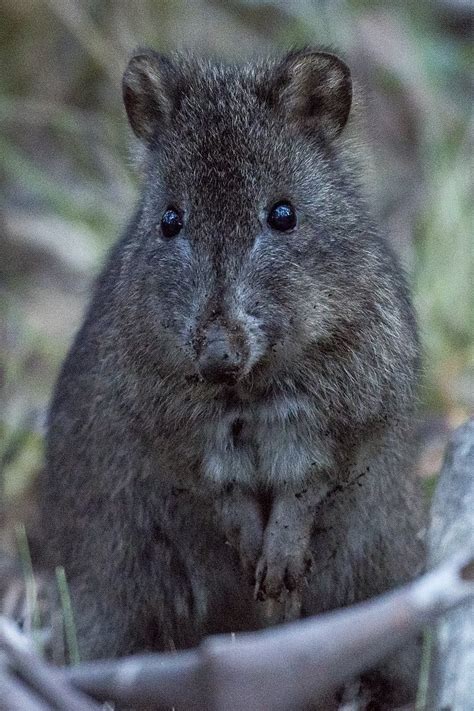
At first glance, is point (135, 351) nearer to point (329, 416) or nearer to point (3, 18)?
point (329, 416)

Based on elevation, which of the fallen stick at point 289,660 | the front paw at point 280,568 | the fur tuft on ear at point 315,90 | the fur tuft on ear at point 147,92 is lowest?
the front paw at point 280,568

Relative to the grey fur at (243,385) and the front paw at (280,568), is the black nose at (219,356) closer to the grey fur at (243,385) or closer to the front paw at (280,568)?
the grey fur at (243,385)

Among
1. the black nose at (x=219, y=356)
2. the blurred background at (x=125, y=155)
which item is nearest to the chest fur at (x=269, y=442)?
the black nose at (x=219, y=356)

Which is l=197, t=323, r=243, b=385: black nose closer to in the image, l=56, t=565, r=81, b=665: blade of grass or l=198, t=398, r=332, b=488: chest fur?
l=198, t=398, r=332, b=488: chest fur

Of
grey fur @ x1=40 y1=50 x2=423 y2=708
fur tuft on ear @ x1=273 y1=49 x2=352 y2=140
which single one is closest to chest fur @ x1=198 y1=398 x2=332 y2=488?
grey fur @ x1=40 y1=50 x2=423 y2=708

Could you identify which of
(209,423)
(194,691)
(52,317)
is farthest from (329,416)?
(52,317)

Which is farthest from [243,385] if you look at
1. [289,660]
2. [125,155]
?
[125,155]
